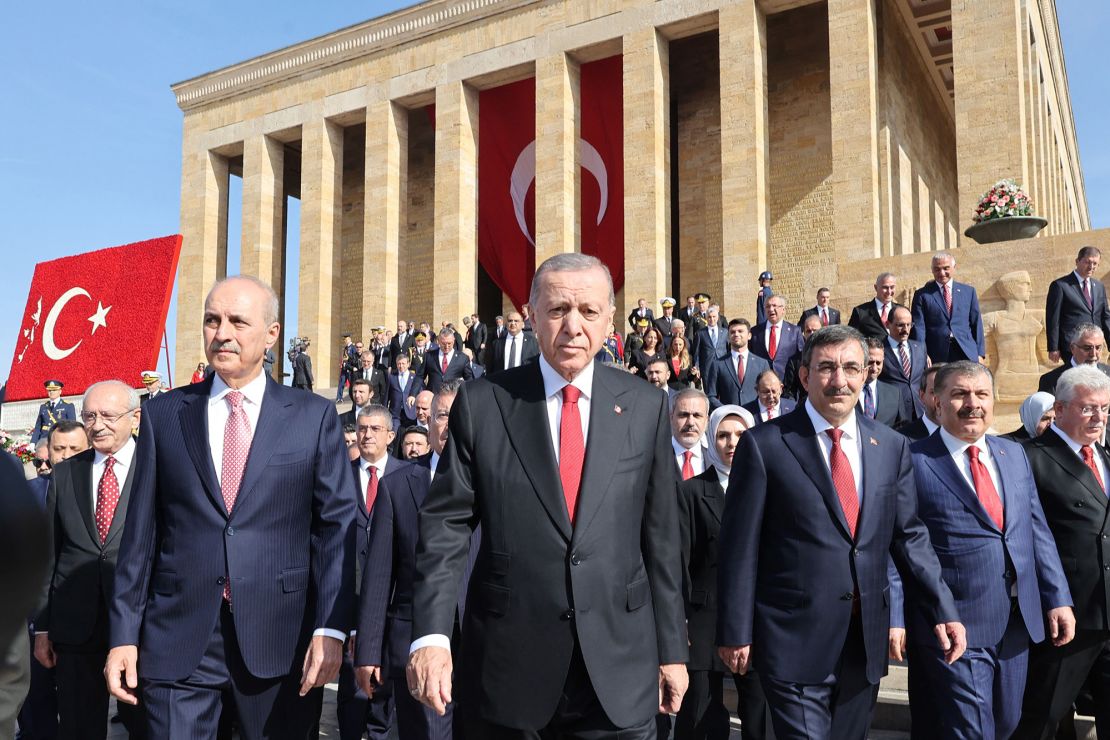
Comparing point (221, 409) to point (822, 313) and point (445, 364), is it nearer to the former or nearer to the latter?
point (822, 313)

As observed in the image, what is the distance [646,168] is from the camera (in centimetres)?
2142

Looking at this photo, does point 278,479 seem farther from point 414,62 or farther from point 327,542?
point 414,62

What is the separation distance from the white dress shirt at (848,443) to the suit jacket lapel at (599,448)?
45.9 inches

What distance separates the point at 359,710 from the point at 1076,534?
12.1 ft

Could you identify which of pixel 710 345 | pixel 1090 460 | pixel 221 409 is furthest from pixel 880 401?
pixel 221 409

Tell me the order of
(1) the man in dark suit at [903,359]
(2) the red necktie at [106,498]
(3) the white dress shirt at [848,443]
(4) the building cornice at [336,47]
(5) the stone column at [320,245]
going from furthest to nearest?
(5) the stone column at [320,245]
(4) the building cornice at [336,47]
(1) the man in dark suit at [903,359]
(2) the red necktie at [106,498]
(3) the white dress shirt at [848,443]

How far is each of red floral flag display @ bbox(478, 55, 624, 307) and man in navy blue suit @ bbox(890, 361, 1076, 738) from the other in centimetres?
1900

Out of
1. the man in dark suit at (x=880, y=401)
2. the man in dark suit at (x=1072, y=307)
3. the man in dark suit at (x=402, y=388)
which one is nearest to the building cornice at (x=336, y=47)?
the man in dark suit at (x=402, y=388)

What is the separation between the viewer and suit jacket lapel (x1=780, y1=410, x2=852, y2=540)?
332 centimetres

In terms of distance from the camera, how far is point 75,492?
13.8 ft

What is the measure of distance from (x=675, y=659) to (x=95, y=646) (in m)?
2.86

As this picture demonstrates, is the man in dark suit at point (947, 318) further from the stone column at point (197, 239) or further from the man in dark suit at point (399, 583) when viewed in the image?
the stone column at point (197, 239)

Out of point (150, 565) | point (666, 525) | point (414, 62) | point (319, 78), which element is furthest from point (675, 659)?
point (319, 78)

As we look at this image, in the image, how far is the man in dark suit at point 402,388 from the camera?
12.8m
